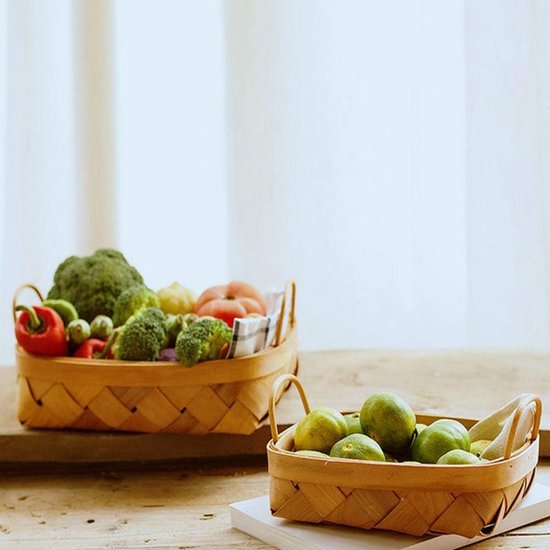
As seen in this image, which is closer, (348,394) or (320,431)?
(320,431)

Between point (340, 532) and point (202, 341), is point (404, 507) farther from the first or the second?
point (202, 341)

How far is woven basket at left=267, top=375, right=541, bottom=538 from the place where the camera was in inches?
36.0

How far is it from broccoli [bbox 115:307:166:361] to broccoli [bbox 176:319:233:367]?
0.12ft

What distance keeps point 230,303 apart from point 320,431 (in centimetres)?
37

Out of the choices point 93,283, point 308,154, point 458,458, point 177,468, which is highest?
point 308,154

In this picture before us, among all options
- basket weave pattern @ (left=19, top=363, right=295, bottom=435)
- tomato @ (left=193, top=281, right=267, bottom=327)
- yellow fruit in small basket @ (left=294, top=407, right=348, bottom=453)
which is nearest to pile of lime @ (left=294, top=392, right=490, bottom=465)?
yellow fruit in small basket @ (left=294, top=407, right=348, bottom=453)

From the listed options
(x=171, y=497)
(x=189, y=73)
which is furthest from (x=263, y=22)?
(x=171, y=497)

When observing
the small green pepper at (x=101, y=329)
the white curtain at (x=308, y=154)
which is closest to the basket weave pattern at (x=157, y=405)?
the small green pepper at (x=101, y=329)

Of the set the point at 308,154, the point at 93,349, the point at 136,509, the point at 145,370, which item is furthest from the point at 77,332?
the point at 308,154

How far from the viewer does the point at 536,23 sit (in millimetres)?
1942

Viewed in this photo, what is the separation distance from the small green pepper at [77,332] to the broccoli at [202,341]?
144 mm

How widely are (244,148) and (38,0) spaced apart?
1.65 ft

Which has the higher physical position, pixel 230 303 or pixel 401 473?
pixel 230 303

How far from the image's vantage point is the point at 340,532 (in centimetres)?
95
